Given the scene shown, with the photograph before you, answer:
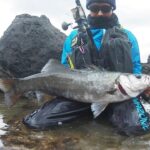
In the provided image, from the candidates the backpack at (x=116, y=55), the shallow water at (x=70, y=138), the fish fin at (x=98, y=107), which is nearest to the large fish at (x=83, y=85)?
the fish fin at (x=98, y=107)

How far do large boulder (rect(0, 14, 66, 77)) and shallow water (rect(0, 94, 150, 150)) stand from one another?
382 cm

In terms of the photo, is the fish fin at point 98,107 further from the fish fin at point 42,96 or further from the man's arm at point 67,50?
the man's arm at point 67,50

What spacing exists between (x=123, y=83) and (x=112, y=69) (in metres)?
1.07

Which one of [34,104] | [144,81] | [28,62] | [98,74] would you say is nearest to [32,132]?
[98,74]

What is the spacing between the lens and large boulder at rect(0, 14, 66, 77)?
12.2 metres

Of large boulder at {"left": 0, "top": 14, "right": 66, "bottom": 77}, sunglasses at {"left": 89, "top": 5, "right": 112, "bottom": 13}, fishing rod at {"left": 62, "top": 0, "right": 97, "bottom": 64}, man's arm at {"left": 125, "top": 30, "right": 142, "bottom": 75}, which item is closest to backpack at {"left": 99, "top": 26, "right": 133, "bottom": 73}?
fishing rod at {"left": 62, "top": 0, "right": 97, "bottom": 64}

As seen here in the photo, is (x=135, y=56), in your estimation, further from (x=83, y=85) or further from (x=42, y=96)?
(x=42, y=96)

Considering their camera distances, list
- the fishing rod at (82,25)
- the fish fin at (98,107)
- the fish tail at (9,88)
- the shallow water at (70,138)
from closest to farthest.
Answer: the shallow water at (70,138), the fish fin at (98,107), the fish tail at (9,88), the fishing rod at (82,25)

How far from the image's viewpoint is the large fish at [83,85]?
7047mm

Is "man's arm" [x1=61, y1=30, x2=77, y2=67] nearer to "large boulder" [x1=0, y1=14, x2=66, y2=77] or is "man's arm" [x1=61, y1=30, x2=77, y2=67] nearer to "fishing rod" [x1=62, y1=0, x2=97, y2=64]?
"fishing rod" [x1=62, y1=0, x2=97, y2=64]

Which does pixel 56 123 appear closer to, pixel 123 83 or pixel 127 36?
pixel 123 83

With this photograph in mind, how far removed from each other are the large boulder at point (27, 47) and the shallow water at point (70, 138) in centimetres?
382

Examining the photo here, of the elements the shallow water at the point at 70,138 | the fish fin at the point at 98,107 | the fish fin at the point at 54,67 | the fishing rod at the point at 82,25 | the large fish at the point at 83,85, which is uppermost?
the fishing rod at the point at 82,25

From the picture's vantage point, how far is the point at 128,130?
750 cm
